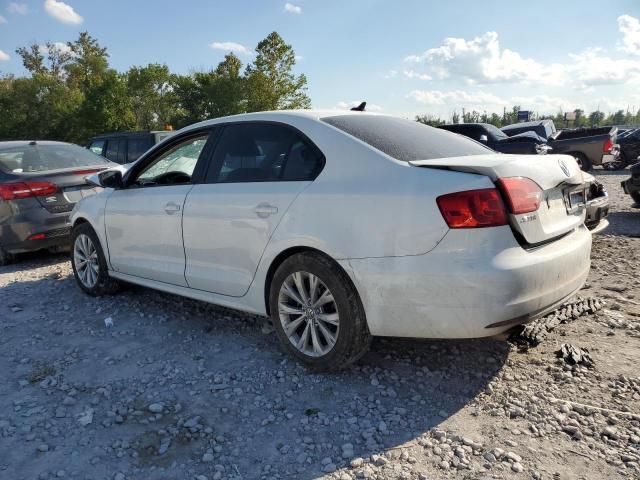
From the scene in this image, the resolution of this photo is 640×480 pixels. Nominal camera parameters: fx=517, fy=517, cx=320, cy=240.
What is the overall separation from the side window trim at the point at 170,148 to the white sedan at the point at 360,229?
0.02 m

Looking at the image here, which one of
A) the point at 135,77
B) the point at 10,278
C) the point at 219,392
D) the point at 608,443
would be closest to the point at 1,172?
the point at 10,278

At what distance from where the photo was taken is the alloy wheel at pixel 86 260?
5219mm

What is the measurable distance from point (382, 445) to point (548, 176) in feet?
5.96

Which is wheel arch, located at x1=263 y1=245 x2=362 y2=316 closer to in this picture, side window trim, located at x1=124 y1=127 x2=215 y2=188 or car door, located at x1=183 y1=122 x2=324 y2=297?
car door, located at x1=183 y1=122 x2=324 y2=297

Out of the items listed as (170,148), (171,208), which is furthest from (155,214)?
(170,148)

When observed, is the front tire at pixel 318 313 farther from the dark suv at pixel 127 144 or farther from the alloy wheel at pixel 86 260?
the dark suv at pixel 127 144

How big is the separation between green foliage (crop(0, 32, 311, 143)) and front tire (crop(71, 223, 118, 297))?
102 feet

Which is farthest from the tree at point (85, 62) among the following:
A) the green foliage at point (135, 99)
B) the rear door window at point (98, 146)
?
the rear door window at point (98, 146)

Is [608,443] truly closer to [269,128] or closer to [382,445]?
[382,445]

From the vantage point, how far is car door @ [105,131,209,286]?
13.7 ft

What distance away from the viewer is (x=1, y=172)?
21.7 ft

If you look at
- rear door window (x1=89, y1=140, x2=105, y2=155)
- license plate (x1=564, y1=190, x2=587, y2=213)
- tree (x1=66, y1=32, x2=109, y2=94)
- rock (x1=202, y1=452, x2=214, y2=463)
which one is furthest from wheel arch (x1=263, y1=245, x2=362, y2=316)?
tree (x1=66, y1=32, x2=109, y2=94)

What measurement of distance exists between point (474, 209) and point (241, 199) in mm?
1634

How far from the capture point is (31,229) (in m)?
6.40
